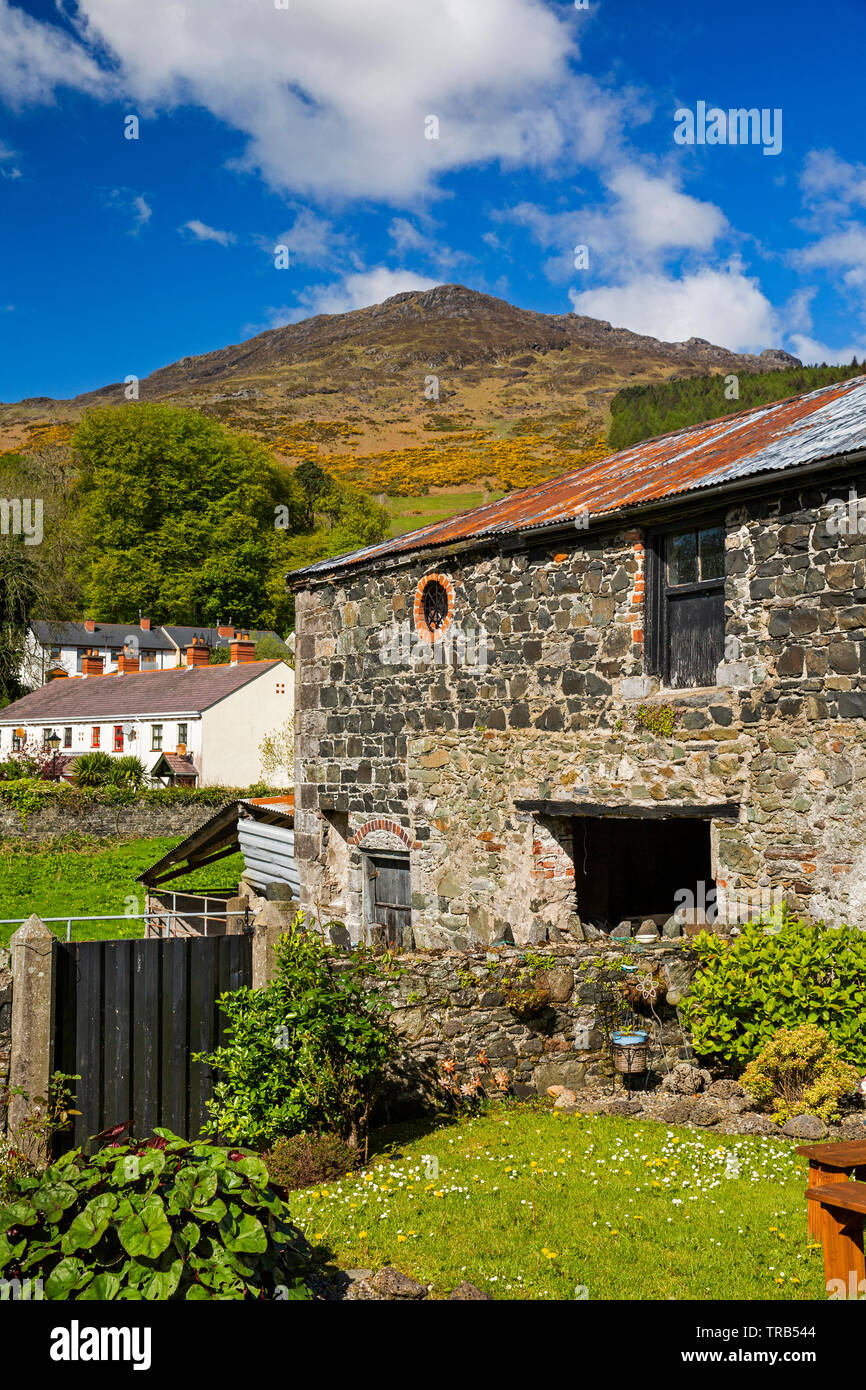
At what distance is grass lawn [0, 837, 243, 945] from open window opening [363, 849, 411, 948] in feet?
15.0

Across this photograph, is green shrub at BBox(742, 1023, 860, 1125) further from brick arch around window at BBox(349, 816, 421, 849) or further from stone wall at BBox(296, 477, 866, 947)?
brick arch around window at BBox(349, 816, 421, 849)

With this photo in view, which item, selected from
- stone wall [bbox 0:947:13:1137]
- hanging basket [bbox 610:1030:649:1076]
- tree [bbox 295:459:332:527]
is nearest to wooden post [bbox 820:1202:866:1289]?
hanging basket [bbox 610:1030:649:1076]

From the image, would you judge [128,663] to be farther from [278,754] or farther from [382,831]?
[382,831]

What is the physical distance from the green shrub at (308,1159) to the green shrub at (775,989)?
11.7ft

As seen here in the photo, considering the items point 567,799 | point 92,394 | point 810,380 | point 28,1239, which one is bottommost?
point 28,1239

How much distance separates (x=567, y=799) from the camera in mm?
11586

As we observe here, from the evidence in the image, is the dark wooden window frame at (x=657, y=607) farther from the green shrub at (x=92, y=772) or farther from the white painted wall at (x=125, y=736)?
the white painted wall at (x=125, y=736)

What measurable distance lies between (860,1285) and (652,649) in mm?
6710

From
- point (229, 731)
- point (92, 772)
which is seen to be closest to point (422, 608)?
point (92, 772)

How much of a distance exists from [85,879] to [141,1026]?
Answer: 16.9 metres

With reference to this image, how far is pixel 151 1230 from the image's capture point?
4133mm

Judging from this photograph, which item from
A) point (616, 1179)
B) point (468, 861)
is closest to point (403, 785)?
point (468, 861)

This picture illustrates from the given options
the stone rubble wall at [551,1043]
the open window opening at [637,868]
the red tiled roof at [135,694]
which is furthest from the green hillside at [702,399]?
the stone rubble wall at [551,1043]
